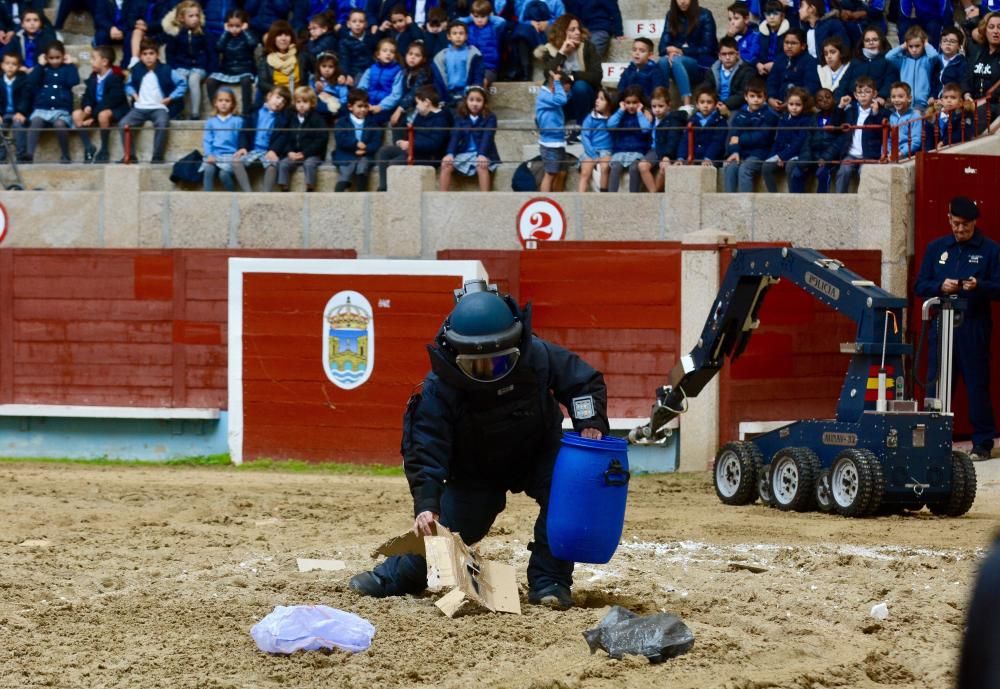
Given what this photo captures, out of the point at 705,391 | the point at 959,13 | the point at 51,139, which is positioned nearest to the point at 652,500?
the point at 705,391

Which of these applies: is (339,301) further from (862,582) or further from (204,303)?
(862,582)

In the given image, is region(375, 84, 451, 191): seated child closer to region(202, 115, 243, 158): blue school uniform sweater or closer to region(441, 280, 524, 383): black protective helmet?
region(202, 115, 243, 158): blue school uniform sweater

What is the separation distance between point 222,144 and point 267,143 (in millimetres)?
502

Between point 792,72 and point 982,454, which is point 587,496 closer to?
point 982,454

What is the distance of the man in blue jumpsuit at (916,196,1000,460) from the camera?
12.1 meters

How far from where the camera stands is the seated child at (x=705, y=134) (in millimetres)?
14891

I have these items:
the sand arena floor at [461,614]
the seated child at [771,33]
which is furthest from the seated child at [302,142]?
the sand arena floor at [461,614]

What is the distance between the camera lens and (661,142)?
14992 mm

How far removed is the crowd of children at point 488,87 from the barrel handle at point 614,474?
26.0 feet

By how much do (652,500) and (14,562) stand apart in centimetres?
482

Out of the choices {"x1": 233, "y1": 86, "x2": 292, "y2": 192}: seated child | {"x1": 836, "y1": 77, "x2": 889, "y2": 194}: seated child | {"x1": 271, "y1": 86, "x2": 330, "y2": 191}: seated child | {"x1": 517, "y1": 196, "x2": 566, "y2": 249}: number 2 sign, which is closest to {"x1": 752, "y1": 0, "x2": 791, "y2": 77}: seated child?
{"x1": 836, "y1": 77, "x2": 889, "y2": 194}: seated child

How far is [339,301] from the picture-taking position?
14094mm

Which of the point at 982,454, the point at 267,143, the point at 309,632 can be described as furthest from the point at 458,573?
the point at 267,143

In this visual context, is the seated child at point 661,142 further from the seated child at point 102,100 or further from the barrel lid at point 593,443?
the barrel lid at point 593,443
